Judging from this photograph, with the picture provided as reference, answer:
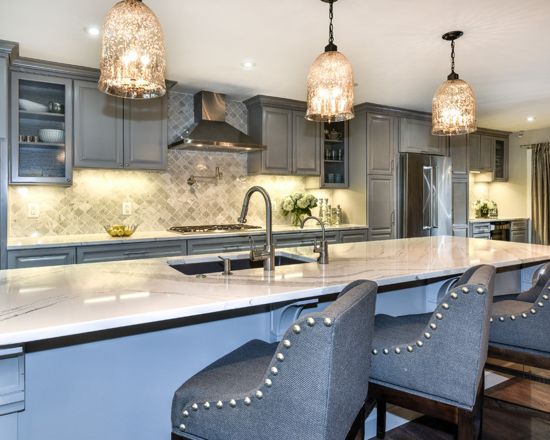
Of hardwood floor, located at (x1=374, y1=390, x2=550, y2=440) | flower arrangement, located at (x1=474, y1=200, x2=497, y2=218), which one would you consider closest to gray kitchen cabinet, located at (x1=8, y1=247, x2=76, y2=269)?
hardwood floor, located at (x1=374, y1=390, x2=550, y2=440)

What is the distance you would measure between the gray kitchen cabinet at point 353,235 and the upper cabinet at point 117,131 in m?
2.17

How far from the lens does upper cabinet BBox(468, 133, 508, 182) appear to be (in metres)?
6.35

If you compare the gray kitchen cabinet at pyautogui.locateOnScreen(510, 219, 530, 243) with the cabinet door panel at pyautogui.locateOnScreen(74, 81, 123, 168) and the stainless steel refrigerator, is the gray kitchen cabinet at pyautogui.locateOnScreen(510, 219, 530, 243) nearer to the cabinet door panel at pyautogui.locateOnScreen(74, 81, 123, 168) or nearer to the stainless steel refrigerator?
the stainless steel refrigerator

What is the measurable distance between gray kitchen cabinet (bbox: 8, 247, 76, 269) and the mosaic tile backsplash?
62cm

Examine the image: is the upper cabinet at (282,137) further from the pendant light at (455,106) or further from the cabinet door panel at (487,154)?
the cabinet door panel at (487,154)

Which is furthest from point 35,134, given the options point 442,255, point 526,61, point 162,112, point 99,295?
point 526,61

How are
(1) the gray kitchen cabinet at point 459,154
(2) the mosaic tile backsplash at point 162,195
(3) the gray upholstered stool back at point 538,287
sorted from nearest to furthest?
(3) the gray upholstered stool back at point 538,287
(2) the mosaic tile backsplash at point 162,195
(1) the gray kitchen cabinet at point 459,154

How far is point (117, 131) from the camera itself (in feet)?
12.5

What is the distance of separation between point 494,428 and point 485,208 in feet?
17.4

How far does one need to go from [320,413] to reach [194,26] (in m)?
2.64

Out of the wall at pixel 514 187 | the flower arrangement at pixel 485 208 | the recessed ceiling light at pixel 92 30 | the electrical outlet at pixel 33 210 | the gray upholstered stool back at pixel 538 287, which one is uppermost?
the recessed ceiling light at pixel 92 30

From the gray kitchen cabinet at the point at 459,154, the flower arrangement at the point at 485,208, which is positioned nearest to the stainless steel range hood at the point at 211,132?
the gray kitchen cabinet at the point at 459,154

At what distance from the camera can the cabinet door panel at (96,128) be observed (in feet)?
12.0

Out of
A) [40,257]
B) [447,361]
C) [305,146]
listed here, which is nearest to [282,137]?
[305,146]
